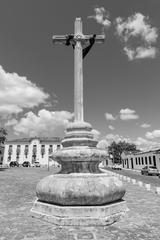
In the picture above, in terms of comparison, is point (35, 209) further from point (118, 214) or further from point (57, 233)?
point (118, 214)

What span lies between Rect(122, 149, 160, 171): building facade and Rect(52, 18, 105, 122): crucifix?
32677 mm

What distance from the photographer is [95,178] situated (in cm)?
495

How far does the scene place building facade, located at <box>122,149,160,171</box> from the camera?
36666 mm

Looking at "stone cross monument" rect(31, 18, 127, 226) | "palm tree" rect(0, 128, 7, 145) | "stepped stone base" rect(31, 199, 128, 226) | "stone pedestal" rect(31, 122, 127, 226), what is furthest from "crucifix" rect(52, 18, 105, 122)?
"palm tree" rect(0, 128, 7, 145)

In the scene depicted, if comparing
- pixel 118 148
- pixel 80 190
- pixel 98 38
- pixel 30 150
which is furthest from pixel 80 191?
pixel 30 150

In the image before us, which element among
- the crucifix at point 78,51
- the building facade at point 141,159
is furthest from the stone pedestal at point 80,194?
the building facade at point 141,159

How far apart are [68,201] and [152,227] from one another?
1885 mm

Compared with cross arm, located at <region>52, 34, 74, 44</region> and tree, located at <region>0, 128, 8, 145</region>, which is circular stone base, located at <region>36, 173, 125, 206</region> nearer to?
cross arm, located at <region>52, 34, 74, 44</region>

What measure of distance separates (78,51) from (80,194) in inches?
190

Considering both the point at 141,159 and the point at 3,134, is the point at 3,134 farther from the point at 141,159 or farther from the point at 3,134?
the point at 141,159

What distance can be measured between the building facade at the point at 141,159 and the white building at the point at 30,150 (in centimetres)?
3561

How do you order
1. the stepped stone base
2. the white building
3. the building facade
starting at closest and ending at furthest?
1. the stepped stone base
2. the building facade
3. the white building

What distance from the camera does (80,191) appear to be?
4602mm

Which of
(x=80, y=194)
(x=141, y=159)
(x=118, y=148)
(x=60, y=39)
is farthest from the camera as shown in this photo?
(x=118, y=148)
